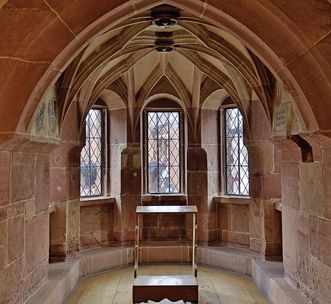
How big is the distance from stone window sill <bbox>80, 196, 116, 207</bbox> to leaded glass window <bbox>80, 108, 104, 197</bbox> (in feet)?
0.63

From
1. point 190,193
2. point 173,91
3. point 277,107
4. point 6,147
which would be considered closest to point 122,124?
point 173,91

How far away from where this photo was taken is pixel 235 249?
587cm

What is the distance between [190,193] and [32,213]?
3300 millimetres

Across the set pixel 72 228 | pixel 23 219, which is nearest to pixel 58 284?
pixel 23 219

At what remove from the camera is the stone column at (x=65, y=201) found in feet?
16.4

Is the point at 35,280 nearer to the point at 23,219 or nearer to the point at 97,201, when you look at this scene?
the point at 23,219

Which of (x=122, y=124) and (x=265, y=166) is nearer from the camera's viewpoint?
(x=265, y=166)

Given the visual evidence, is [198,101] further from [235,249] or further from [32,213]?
[32,213]

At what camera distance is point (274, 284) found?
3.94 metres

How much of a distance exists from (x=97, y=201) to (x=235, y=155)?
2.51m

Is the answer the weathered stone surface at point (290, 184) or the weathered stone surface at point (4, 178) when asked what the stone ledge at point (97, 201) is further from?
the weathered stone surface at point (290, 184)

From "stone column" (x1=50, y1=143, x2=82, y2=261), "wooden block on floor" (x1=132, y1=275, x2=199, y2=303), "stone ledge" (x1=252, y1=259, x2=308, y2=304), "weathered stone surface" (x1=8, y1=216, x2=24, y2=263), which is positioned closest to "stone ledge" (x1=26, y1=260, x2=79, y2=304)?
"stone column" (x1=50, y1=143, x2=82, y2=261)

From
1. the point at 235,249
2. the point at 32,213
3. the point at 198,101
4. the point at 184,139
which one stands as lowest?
the point at 235,249

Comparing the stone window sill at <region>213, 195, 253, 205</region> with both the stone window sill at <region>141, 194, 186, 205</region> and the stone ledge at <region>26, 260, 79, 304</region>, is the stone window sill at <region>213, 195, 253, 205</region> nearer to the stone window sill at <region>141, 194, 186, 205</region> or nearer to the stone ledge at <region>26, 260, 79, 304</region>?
the stone window sill at <region>141, 194, 186, 205</region>
